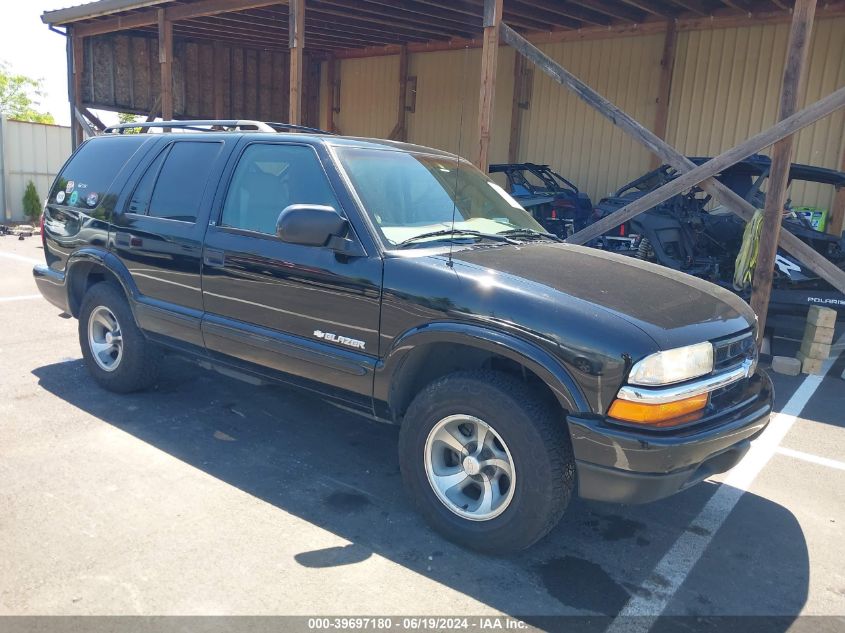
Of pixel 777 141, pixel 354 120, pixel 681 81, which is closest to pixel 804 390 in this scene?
pixel 777 141

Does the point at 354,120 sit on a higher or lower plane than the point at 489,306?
higher

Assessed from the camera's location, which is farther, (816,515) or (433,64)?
(433,64)

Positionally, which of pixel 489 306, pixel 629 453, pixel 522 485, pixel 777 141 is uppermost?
pixel 777 141

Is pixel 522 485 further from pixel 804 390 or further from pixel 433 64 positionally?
pixel 433 64

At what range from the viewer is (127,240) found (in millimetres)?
4699

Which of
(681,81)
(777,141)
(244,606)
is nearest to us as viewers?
(244,606)

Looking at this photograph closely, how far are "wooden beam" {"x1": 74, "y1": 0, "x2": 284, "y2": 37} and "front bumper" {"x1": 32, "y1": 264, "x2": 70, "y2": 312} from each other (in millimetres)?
5439

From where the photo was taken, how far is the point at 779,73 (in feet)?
33.6

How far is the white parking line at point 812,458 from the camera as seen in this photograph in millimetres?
4441

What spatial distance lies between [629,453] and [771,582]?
104 centimetres

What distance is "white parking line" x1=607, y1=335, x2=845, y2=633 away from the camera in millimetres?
2799

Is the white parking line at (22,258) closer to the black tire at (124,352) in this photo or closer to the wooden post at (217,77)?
the wooden post at (217,77)

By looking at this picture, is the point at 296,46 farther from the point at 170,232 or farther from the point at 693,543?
the point at 693,543

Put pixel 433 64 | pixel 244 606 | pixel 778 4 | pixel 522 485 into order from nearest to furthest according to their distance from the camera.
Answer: pixel 244 606, pixel 522 485, pixel 778 4, pixel 433 64
